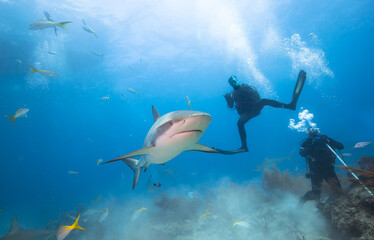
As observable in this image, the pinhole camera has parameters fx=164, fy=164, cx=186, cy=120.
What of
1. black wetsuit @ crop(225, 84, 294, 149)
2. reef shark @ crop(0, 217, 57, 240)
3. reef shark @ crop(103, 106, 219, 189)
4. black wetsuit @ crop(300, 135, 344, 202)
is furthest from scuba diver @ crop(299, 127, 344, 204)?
reef shark @ crop(0, 217, 57, 240)

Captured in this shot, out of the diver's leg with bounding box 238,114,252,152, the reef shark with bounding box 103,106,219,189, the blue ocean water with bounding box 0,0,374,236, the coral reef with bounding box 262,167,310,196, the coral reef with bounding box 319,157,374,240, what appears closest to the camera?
the reef shark with bounding box 103,106,219,189

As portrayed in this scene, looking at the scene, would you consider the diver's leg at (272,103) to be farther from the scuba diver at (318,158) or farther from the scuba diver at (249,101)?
the scuba diver at (318,158)

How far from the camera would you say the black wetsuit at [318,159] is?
215 inches

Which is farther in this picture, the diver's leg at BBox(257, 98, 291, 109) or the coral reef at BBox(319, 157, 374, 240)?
the diver's leg at BBox(257, 98, 291, 109)

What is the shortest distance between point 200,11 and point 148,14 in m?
6.94

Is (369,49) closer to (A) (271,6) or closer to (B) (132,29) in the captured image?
(A) (271,6)

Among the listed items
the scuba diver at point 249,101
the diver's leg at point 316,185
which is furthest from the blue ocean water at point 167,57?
the scuba diver at point 249,101

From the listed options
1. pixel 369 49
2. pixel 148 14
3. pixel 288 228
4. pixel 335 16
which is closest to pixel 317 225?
pixel 288 228

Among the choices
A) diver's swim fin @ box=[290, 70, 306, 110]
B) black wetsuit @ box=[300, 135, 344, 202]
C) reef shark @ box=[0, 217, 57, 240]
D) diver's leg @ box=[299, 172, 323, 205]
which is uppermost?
diver's swim fin @ box=[290, 70, 306, 110]

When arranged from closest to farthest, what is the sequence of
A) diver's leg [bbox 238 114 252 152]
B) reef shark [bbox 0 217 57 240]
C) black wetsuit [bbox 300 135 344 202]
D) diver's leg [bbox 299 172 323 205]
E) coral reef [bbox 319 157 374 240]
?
coral reef [bbox 319 157 374 240]
reef shark [bbox 0 217 57 240]
black wetsuit [bbox 300 135 344 202]
diver's leg [bbox 299 172 323 205]
diver's leg [bbox 238 114 252 152]

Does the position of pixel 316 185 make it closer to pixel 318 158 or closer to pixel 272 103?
pixel 318 158

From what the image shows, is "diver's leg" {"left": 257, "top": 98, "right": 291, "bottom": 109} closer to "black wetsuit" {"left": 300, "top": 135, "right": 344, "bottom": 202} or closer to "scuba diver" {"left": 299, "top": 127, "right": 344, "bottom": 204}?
"scuba diver" {"left": 299, "top": 127, "right": 344, "bottom": 204}

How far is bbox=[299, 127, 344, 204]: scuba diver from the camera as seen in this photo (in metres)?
5.46

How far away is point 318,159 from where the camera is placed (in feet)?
18.4
